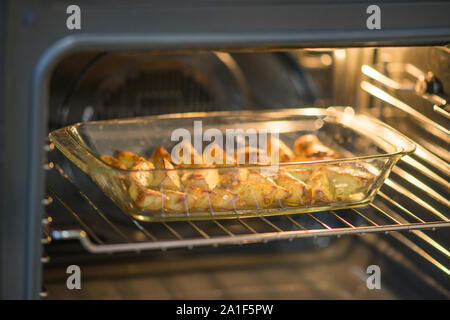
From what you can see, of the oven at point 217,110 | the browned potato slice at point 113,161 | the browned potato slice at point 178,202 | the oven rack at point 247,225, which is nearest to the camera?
the oven at point 217,110

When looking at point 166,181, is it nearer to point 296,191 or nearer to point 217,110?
point 296,191

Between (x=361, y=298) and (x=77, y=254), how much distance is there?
719 mm

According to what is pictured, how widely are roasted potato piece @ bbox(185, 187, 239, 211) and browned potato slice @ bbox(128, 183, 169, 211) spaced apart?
5 centimetres

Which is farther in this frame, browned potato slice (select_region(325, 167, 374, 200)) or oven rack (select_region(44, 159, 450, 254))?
browned potato slice (select_region(325, 167, 374, 200))

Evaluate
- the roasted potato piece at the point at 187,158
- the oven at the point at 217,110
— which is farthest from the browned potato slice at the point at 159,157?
the oven at the point at 217,110

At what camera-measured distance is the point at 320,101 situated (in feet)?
5.31

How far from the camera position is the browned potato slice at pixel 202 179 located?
1006 millimetres

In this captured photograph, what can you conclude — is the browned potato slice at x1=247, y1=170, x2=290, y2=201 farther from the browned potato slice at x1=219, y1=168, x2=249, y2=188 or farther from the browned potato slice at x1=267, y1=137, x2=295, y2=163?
the browned potato slice at x1=267, y1=137, x2=295, y2=163

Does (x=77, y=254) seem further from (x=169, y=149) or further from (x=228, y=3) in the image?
(x=228, y=3)

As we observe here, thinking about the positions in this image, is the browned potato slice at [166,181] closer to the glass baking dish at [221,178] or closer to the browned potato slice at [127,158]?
the glass baking dish at [221,178]

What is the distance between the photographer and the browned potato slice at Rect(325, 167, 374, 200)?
3.43 feet

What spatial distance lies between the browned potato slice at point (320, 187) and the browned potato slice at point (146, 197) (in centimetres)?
25

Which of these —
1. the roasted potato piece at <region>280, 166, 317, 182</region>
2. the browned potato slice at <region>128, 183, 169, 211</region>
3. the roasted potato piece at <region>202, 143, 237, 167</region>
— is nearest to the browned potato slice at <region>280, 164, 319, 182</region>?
the roasted potato piece at <region>280, 166, 317, 182</region>

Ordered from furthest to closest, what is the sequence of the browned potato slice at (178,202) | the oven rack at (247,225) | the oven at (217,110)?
the browned potato slice at (178,202)
the oven rack at (247,225)
the oven at (217,110)
